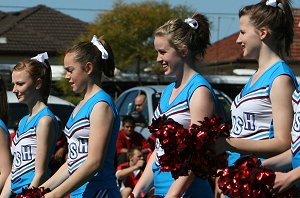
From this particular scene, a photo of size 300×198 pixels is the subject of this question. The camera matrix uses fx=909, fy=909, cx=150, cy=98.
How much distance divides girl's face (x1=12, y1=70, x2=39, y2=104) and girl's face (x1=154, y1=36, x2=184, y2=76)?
1.52 meters

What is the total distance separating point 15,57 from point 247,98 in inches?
1858

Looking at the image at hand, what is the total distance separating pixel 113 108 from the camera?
222 inches

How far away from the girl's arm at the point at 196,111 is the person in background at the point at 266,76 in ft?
0.74

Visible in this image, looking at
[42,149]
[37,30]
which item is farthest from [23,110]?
[37,30]

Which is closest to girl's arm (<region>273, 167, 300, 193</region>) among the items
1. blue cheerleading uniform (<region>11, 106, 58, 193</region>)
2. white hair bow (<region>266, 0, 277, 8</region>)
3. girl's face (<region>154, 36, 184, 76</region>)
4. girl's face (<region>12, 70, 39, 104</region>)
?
white hair bow (<region>266, 0, 277, 8</region>)

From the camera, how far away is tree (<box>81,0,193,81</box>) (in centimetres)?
Result: 3488

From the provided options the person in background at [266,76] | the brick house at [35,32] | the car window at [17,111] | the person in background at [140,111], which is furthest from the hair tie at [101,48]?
the brick house at [35,32]

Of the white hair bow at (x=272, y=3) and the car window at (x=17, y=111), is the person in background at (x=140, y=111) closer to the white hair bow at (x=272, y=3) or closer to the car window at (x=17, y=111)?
the car window at (x=17, y=111)

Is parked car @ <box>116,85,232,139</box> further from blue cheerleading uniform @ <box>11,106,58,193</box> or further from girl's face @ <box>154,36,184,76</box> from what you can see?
girl's face @ <box>154,36,184,76</box>

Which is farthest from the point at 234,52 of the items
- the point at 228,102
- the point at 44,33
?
the point at 228,102

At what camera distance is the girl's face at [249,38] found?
4727 millimetres

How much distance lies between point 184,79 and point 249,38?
72 cm

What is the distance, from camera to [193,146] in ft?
A: 13.6

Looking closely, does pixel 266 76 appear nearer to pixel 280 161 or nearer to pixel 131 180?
pixel 280 161
